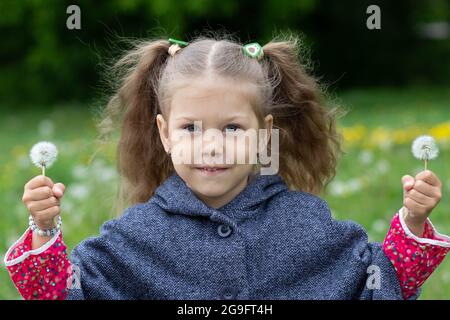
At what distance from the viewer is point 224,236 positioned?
2.60 metres

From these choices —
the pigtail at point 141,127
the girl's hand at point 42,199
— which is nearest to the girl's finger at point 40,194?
the girl's hand at point 42,199

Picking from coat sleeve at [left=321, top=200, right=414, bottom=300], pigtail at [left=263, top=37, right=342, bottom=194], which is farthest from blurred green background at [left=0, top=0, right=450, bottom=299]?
coat sleeve at [left=321, top=200, right=414, bottom=300]

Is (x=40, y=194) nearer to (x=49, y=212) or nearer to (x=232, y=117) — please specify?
(x=49, y=212)

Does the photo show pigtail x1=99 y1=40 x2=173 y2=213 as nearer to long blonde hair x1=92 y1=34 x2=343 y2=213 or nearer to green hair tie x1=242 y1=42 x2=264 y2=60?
long blonde hair x1=92 y1=34 x2=343 y2=213

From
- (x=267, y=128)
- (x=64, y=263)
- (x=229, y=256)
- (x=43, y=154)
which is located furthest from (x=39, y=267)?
(x=267, y=128)

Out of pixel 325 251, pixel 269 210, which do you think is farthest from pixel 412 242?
pixel 269 210

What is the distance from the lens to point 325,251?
104 inches

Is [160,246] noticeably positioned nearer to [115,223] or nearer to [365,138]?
[115,223]

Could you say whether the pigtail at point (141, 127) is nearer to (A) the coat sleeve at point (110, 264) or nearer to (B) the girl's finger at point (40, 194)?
(A) the coat sleeve at point (110, 264)

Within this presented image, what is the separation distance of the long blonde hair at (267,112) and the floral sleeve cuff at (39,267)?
63cm

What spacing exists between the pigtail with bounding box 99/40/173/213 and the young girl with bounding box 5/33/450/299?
0.55 feet

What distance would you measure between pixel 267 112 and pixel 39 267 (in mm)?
891

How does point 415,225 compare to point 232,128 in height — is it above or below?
below
